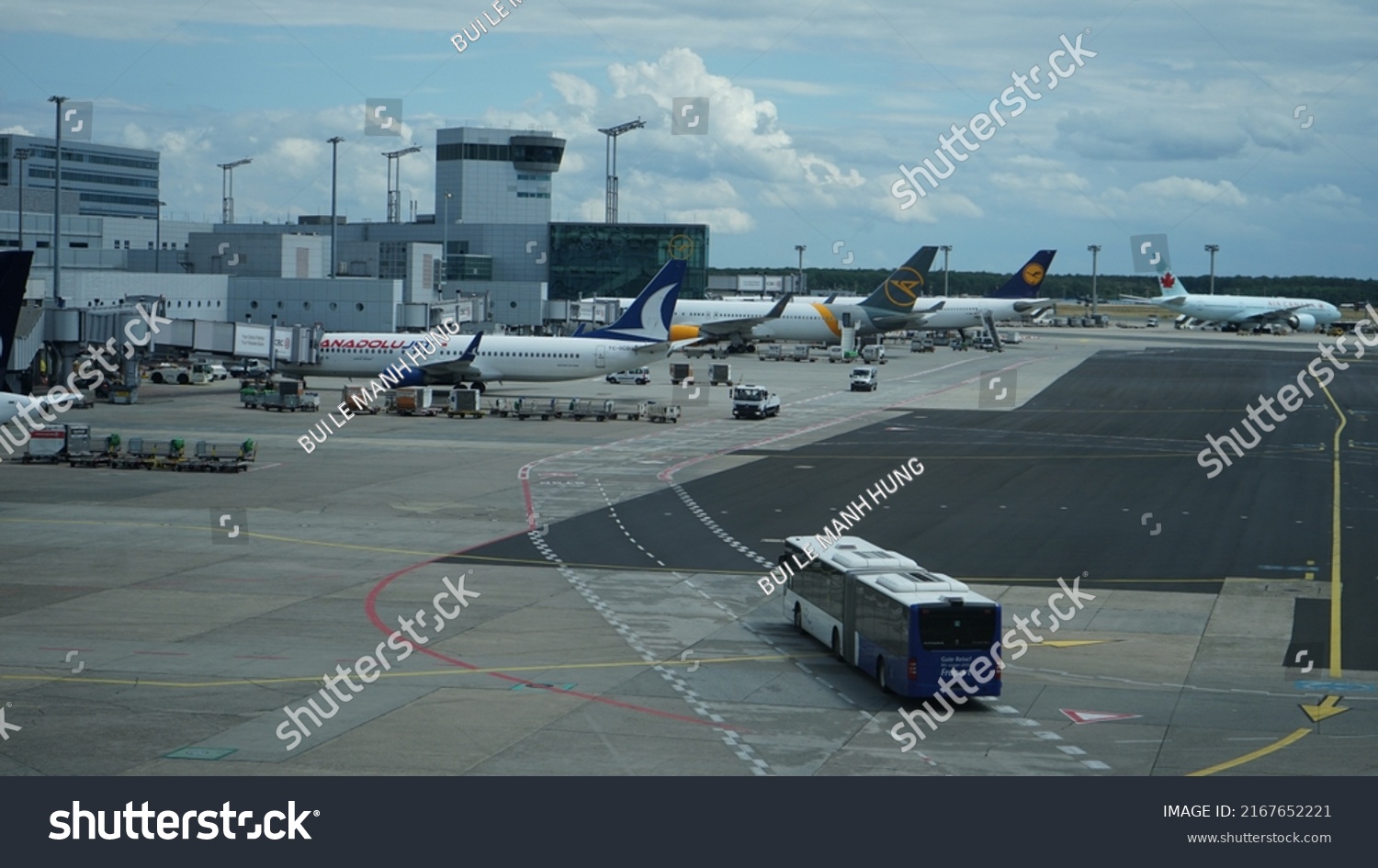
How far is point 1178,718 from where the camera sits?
1056 inches

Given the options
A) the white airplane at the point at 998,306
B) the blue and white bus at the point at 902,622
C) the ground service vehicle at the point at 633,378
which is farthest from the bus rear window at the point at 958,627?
the white airplane at the point at 998,306

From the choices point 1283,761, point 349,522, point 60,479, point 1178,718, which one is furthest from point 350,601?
point 60,479

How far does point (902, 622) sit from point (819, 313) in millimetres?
119533

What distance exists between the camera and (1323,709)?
2759cm

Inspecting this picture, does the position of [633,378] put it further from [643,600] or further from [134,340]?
[643,600]

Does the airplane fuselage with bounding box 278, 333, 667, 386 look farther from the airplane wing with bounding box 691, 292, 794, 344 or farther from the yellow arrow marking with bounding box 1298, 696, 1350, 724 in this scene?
the yellow arrow marking with bounding box 1298, 696, 1350, 724

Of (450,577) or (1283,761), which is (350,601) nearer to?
(450,577)

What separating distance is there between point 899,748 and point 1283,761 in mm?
6437

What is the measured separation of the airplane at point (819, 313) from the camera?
466 ft

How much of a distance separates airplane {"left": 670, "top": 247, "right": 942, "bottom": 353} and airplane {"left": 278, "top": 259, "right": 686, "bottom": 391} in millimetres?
45189

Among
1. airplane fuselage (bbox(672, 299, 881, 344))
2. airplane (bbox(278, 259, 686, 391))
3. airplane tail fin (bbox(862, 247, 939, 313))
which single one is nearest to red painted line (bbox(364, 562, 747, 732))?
airplane (bbox(278, 259, 686, 391))

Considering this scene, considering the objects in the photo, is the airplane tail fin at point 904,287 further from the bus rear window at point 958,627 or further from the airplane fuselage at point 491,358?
the bus rear window at point 958,627

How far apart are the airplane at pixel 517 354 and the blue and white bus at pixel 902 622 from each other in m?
60.4

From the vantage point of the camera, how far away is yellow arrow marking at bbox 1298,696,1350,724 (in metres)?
27.0
